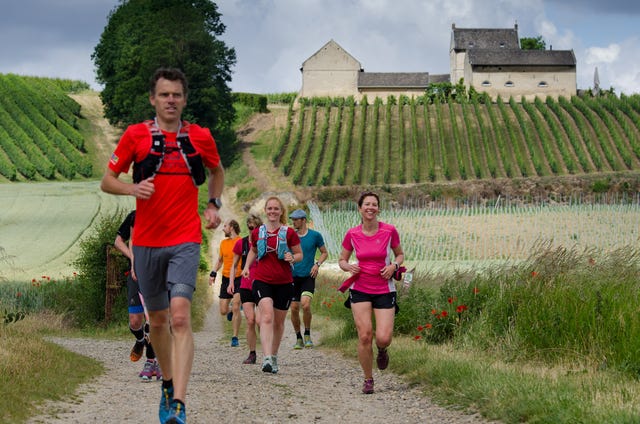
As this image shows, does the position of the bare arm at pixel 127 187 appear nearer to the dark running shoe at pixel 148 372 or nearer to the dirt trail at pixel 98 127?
the dark running shoe at pixel 148 372

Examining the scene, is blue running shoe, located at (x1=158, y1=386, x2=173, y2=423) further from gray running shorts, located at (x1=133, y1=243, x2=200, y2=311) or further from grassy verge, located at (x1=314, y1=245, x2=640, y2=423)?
grassy verge, located at (x1=314, y1=245, x2=640, y2=423)

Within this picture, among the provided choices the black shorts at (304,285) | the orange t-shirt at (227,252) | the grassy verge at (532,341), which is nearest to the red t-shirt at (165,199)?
the grassy verge at (532,341)

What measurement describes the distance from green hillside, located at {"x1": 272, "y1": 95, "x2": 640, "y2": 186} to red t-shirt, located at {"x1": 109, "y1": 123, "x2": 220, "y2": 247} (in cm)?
5686

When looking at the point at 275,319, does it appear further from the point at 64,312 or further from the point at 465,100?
the point at 465,100

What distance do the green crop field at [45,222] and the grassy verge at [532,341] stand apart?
423 inches

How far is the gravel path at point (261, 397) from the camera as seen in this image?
819cm

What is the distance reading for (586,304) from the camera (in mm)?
10227

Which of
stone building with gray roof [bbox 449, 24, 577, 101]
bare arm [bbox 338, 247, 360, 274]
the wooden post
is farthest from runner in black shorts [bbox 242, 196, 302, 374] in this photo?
stone building with gray roof [bbox 449, 24, 577, 101]

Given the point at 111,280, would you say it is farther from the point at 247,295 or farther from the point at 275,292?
the point at 275,292

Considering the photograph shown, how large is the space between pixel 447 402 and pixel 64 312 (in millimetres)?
12196

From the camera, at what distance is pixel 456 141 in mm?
75000

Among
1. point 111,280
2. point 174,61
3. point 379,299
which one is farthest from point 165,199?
point 174,61

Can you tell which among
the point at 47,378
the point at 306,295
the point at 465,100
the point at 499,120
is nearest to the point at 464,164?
the point at 499,120

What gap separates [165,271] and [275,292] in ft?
16.0
